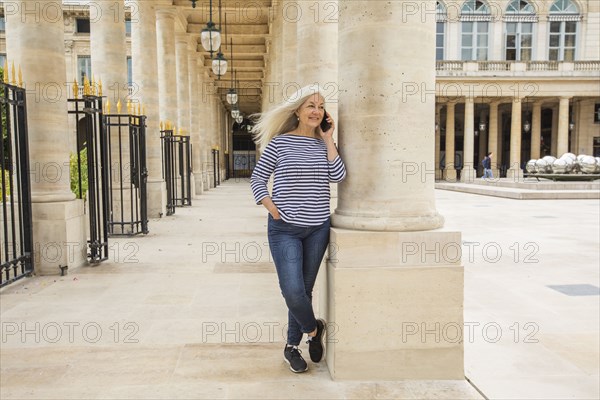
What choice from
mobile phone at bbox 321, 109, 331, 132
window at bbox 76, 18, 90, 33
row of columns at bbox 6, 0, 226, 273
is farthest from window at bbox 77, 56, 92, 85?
mobile phone at bbox 321, 109, 331, 132

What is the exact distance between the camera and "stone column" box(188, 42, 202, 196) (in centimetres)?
2586

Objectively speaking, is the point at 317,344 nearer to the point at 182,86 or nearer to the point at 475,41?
the point at 182,86

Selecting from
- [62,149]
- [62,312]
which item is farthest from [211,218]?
[62,312]

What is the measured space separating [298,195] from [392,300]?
108 cm

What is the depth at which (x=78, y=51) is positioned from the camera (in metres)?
38.9

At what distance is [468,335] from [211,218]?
11100 millimetres

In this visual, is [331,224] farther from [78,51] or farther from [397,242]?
[78,51]

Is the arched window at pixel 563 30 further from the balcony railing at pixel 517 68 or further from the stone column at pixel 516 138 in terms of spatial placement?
the stone column at pixel 516 138

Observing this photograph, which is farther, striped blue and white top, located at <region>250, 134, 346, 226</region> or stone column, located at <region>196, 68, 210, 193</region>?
stone column, located at <region>196, 68, 210, 193</region>

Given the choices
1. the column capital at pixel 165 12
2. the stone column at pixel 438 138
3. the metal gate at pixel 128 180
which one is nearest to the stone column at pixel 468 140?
the stone column at pixel 438 138

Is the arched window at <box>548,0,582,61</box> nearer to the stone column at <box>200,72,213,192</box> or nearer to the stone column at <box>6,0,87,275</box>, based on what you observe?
the stone column at <box>200,72,213,192</box>

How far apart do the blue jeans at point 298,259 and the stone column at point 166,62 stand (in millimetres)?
17223

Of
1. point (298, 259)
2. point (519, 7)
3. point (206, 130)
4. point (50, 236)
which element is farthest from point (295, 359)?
point (519, 7)

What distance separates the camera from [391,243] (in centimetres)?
409
